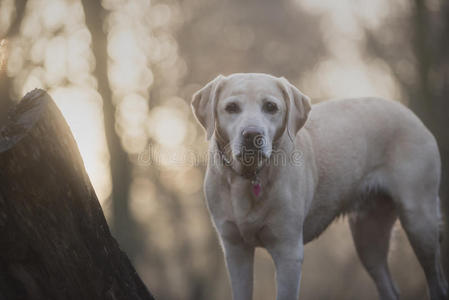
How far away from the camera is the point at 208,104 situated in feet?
14.5

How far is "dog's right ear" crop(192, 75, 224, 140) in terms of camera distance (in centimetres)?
434

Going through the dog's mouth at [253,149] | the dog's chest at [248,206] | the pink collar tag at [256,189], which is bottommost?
the dog's chest at [248,206]

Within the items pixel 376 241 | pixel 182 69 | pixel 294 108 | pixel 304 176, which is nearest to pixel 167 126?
pixel 182 69

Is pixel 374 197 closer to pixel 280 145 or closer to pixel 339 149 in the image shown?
pixel 339 149

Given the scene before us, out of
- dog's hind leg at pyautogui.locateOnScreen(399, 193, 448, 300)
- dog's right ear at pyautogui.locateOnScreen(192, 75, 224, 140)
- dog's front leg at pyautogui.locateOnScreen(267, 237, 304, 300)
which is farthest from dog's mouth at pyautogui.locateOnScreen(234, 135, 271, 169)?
dog's hind leg at pyautogui.locateOnScreen(399, 193, 448, 300)

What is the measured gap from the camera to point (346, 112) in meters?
5.52

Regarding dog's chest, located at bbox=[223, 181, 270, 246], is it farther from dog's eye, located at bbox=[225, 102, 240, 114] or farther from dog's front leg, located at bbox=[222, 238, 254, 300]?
dog's eye, located at bbox=[225, 102, 240, 114]

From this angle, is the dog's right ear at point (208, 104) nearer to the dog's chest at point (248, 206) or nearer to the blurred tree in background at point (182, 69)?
the dog's chest at point (248, 206)

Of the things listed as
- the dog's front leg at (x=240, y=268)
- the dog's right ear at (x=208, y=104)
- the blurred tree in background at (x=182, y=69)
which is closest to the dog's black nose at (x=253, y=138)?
the dog's right ear at (x=208, y=104)

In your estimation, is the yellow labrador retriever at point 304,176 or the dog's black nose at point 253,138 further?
the yellow labrador retriever at point 304,176

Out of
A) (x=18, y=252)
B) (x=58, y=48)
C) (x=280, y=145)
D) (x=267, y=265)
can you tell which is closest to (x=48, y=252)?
(x=18, y=252)

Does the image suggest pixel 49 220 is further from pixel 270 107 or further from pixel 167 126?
pixel 167 126

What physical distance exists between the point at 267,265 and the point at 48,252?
18.3m

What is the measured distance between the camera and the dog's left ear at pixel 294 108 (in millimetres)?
4355
